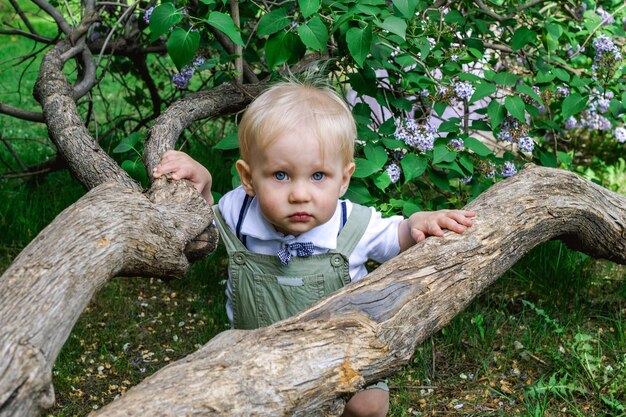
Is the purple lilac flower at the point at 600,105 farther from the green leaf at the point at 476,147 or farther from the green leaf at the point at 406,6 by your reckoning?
the green leaf at the point at 406,6

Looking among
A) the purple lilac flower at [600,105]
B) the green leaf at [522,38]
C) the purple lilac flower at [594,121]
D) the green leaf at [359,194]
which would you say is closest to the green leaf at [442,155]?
the green leaf at [359,194]

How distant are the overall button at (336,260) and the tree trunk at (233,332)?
266 mm

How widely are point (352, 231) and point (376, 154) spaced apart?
55 centimetres

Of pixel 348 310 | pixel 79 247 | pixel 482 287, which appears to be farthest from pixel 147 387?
pixel 482 287

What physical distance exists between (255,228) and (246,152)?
0.80 feet

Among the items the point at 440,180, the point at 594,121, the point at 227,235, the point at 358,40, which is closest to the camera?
the point at 227,235

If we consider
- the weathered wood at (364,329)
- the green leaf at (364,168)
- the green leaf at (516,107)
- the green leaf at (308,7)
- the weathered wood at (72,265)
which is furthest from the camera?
the green leaf at (516,107)

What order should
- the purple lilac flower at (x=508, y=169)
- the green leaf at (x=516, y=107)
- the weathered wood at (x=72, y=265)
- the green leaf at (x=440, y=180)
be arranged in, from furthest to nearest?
1. the purple lilac flower at (x=508, y=169)
2. the green leaf at (x=440, y=180)
3. the green leaf at (x=516, y=107)
4. the weathered wood at (x=72, y=265)

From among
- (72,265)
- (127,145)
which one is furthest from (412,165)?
(72,265)

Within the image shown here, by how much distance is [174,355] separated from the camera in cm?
323

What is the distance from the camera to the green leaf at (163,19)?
256 centimetres

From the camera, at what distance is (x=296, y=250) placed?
2.45 metres

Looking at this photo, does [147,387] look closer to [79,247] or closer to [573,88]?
[79,247]

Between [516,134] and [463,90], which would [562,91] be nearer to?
[516,134]
